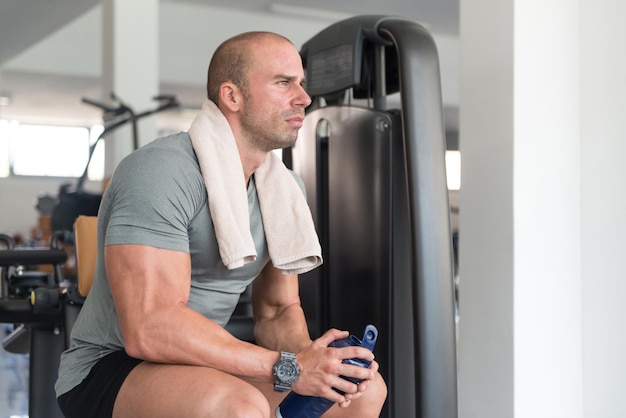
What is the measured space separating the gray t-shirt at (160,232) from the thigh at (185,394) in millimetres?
138

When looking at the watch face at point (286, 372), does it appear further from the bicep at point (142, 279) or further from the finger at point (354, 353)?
the bicep at point (142, 279)

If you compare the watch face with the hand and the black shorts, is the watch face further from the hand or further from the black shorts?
the black shorts

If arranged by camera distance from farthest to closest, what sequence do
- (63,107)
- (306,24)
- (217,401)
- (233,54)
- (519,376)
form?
(63,107) < (306,24) < (519,376) < (233,54) < (217,401)

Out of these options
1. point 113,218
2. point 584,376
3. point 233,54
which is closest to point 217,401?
point 113,218

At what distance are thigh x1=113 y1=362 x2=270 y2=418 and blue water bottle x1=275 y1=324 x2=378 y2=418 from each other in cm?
8

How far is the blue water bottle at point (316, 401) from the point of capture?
134 cm

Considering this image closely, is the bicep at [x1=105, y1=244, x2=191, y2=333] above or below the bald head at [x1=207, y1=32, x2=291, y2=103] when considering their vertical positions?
below

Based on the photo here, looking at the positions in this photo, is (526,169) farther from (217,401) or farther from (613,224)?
(217,401)

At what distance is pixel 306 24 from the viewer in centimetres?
732

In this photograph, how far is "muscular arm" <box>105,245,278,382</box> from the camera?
4.39 feet

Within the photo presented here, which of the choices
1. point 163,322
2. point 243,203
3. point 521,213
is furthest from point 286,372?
point 521,213

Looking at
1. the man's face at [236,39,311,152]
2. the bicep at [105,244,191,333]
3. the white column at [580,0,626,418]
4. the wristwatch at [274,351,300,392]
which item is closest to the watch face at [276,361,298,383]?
the wristwatch at [274,351,300,392]

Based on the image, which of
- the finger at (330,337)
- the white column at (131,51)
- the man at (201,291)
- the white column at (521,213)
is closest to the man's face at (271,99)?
the man at (201,291)

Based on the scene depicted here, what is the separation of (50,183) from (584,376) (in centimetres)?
1084
